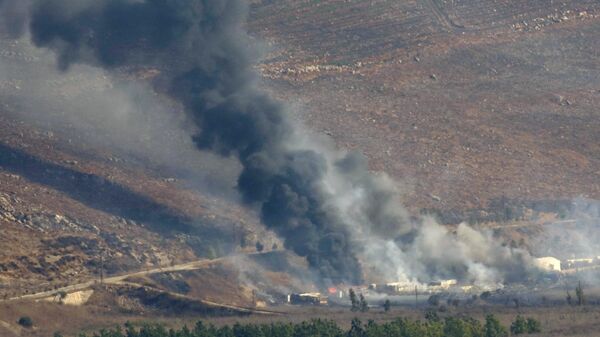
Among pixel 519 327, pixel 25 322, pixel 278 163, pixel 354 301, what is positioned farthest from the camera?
pixel 278 163

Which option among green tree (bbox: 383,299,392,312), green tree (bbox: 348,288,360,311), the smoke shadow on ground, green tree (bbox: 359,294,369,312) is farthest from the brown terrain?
green tree (bbox: 348,288,360,311)

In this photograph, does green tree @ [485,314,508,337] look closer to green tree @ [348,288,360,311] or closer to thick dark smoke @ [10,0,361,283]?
green tree @ [348,288,360,311]

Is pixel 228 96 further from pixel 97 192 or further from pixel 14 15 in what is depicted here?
pixel 14 15

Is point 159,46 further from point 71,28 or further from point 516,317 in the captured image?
point 516,317

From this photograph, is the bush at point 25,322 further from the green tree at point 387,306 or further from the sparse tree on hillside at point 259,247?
the sparse tree on hillside at point 259,247

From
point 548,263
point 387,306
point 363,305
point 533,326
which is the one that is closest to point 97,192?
point 363,305

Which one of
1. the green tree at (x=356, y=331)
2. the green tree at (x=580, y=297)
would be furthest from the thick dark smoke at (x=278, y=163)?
the green tree at (x=356, y=331)
